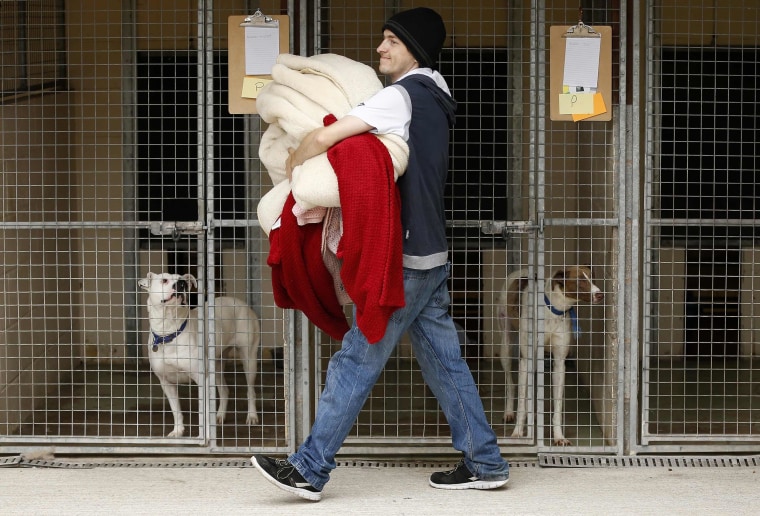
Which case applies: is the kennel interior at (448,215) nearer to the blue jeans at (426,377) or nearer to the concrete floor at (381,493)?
the concrete floor at (381,493)

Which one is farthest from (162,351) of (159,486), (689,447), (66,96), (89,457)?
(689,447)

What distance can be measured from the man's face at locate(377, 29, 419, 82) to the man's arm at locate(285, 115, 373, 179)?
12.0 inches

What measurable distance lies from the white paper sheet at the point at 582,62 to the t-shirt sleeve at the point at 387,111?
1.13 meters

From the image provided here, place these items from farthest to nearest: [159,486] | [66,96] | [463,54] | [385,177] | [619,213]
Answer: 1. [463,54]
2. [66,96]
3. [619,213]
4. [159,486]
5. [385,177]

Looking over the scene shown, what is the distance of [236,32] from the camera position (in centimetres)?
477

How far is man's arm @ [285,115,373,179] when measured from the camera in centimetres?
393

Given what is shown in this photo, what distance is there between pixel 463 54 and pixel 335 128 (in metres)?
3.41

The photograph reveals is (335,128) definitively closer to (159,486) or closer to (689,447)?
(159,486)

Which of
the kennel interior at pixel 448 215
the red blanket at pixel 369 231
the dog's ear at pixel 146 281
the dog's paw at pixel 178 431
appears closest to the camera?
the red blanket at pixel 369 231

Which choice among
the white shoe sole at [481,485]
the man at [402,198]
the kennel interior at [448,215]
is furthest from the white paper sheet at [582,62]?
the white shoe sole at [481,485]

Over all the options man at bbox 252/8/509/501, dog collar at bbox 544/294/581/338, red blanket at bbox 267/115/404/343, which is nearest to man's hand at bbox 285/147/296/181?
man at bbox 252/8/509/501

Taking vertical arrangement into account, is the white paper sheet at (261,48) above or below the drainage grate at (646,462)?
above

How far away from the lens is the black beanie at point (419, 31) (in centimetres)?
404

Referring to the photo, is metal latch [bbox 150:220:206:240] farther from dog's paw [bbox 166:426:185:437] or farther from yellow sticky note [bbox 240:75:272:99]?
dog's paw [bbox 166:426:185:437]
